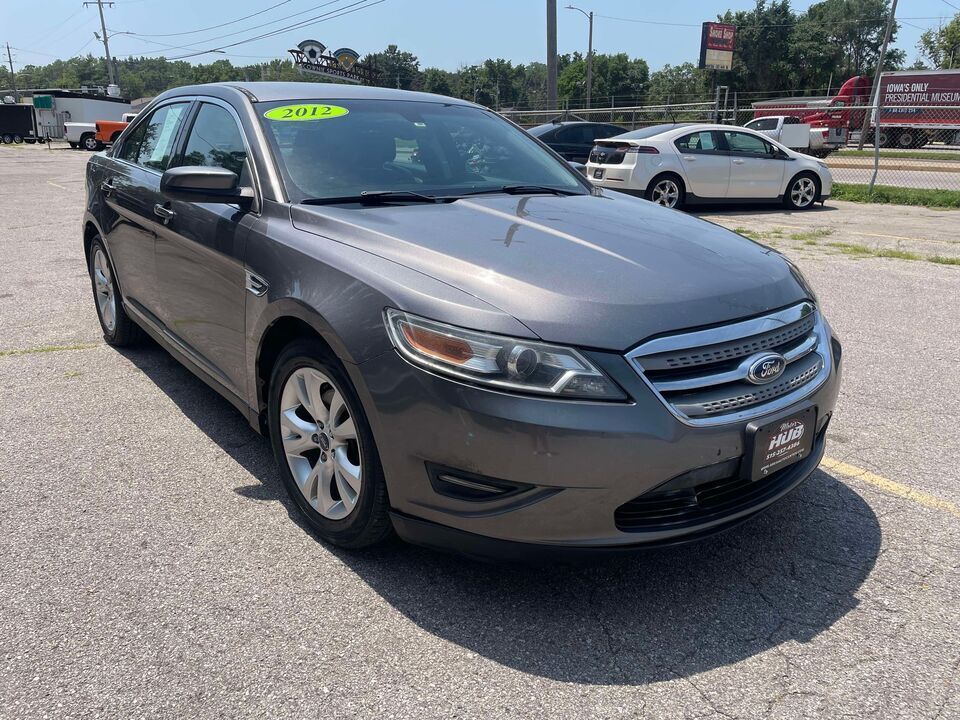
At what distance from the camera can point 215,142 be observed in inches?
154

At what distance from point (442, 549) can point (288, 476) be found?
2.92ft

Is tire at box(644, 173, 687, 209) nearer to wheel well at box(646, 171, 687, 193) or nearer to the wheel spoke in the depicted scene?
wheel well at box(646, 171, 687, 193)

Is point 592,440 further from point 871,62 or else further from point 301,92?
point 871,62

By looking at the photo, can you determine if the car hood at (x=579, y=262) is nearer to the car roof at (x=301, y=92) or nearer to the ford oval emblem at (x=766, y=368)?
the ford oval emblem at (x=766, y=368)

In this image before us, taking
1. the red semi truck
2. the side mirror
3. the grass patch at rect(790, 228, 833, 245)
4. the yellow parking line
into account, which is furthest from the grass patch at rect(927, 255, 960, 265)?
the red semi truck

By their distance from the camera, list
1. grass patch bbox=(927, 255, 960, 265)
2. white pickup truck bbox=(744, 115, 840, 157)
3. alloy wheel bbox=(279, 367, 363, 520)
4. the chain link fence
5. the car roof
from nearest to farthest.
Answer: alloy wheel bbox=(279, 367, 363, 520), the car roof, grass patch bbox=(927, 255, 960, 265), the chain link fence, white pickup truck bbox=(744, 115, 840, 157)

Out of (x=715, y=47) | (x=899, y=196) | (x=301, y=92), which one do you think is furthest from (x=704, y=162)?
(x=715, y=47)

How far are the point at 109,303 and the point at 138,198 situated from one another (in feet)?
4.20

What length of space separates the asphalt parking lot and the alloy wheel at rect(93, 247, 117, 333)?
1.26m

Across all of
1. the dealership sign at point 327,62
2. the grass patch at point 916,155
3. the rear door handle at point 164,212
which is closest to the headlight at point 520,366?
the rear door handle at point 164,212

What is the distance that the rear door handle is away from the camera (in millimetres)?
→ 3973

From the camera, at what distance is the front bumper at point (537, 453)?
2.30 m

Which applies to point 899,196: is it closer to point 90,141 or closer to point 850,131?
point 850,131

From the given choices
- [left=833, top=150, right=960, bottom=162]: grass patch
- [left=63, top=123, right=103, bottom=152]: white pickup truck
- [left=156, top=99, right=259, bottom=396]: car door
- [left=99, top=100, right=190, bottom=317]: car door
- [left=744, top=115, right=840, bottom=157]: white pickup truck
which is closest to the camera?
[left=156, top=99, right=259, bottom=396]: car door
